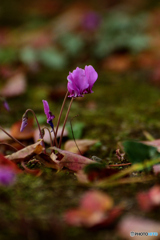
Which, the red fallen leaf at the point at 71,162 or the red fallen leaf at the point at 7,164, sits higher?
the red fallen leaf at the point at 7,164

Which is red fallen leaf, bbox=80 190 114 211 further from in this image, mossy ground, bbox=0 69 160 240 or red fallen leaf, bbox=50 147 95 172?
red fallen leaf, bbox=50 147 95 172

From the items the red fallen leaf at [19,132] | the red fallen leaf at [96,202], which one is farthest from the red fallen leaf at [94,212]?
the red fallen leaf at [19,132]

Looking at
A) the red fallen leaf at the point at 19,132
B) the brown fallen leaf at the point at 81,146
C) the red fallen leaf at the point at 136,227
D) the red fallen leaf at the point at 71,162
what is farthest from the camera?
the red fallen leaf at the point at 19,132

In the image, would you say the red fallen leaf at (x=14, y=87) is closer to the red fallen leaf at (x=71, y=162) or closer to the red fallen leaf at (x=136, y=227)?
the red fallen leaf at (x=71, y=162)

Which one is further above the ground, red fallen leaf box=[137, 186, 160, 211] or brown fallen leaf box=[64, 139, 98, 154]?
brown fallen leaf box=[64, 139, 98, 154]

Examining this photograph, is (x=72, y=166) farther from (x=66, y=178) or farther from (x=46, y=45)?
(x=46, y=45)

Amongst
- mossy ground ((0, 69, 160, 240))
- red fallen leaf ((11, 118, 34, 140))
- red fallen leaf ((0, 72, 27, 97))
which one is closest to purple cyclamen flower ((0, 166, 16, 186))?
mossy ground ((0, 69, 160, 240))
